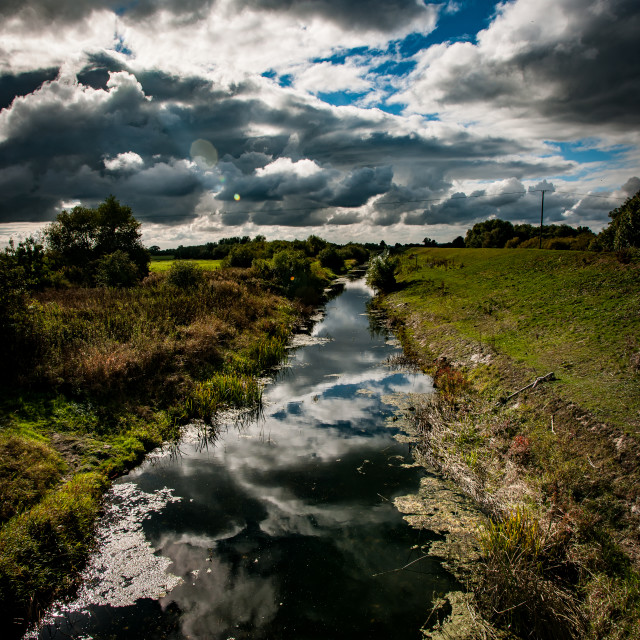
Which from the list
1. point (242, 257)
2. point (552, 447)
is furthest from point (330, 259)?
point (552, 447)

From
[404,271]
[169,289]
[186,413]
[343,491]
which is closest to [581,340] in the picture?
[343,491]

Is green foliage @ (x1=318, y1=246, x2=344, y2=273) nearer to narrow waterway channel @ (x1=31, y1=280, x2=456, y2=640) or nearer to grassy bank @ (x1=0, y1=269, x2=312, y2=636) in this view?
grassy bank @ (x1=0, y1=269, x2=312, y2=636)

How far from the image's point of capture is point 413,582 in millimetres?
6957

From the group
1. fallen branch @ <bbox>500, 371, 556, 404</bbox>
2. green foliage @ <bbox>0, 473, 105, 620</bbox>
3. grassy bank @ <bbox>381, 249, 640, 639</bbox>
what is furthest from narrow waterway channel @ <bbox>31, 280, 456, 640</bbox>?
fallen branch @ <bbox>500, 371, 556, 404</bbox>

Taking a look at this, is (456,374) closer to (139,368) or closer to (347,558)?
(347,558)

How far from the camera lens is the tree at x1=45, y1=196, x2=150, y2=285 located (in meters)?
48.7

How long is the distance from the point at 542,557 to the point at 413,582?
2.35 m

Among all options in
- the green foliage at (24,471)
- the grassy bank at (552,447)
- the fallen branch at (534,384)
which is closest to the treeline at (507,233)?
the grassy bank at (552,447)

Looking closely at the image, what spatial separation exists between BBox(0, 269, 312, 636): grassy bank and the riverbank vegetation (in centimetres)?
3

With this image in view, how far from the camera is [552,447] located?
8.69 meters

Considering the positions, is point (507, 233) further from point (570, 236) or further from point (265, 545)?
point (265, 545)

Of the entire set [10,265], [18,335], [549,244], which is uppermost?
[549,244]

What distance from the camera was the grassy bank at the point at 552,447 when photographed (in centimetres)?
582

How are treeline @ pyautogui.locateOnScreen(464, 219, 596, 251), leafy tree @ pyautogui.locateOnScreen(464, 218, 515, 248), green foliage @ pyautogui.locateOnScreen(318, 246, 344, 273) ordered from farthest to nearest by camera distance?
leafy tree @ pyautogui.locateOnScreen(464, 218, 515, 248) < treeline @ pyautogui.locateOnScreen(464, 219, 596, 251) < green foliage @ pyautogui.locateOnScreen(318, 246, 344, 273)
